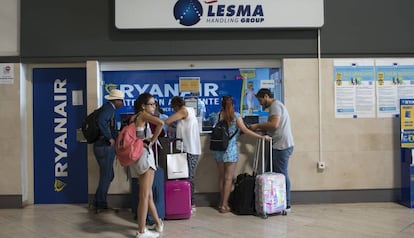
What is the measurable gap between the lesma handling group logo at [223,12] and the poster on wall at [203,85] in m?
0.72

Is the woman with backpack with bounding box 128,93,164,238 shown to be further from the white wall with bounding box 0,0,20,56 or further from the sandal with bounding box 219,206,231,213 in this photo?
the white wall with bounding box 0,0,20,56

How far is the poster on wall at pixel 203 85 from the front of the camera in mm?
6168

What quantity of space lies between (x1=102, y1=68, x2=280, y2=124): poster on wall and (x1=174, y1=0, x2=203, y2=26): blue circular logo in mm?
724

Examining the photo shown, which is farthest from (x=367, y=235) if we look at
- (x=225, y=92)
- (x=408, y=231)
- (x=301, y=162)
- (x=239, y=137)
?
(x=225, y=92)

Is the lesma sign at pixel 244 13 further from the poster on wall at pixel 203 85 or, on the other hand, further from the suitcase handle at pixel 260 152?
the suitcase handle at pixel 260 152

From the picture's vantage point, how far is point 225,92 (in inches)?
244

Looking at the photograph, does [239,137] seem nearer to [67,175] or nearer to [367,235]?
[367,235]

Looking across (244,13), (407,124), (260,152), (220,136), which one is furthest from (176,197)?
(407,124)

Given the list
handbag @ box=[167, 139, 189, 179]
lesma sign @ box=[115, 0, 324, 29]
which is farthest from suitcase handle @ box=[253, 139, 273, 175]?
lesma sign @ box=[115, 0, 324, 29]

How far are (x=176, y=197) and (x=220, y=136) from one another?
3.22 ft

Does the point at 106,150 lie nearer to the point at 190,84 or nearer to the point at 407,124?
the point at 190,84

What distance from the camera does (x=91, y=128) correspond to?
18.1 ft

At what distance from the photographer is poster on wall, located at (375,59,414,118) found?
614 centimetres

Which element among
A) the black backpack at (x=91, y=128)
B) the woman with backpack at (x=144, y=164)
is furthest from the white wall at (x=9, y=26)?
the woman with backpack at (x=144, y=164)
